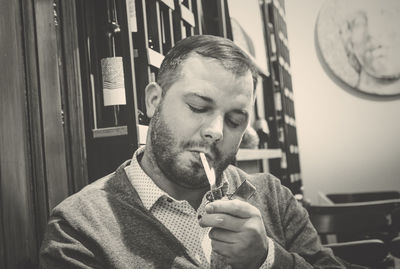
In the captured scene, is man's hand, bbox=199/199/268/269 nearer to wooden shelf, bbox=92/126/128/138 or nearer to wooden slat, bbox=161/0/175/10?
wooden shelf, bbox=92/126/128/138

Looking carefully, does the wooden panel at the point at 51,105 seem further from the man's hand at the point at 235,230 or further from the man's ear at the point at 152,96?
the man's hand at the point at 235,230

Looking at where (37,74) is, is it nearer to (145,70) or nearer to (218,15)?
(145,70)

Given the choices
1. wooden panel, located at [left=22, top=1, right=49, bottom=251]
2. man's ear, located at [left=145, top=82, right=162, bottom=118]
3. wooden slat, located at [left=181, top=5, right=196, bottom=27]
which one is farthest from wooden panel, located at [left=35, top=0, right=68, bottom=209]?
wooden slat, located at [left=181, top=5, right=196, bottom=27]

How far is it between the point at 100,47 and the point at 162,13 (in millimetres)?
248

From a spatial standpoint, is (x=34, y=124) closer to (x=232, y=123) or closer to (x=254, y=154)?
(x=232, y=123)

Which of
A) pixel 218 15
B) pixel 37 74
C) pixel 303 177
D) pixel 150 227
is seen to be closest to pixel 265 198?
pixel 150 227

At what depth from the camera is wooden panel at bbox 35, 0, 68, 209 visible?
1.04 metres

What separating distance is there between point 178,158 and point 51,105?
1.13 ft

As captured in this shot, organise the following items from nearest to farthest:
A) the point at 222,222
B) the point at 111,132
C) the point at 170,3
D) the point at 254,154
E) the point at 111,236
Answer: the point at 222,222 → the point at 111,236 → the point at 111,132 → the point at 170,3 → the point at 254,154

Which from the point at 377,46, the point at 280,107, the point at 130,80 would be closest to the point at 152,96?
the point at 130,80

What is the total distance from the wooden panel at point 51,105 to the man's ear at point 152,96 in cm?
23

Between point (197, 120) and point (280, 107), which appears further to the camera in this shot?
point (280, 107)

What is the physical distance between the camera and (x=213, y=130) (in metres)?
1.03

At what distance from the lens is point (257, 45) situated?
8.87 feet
